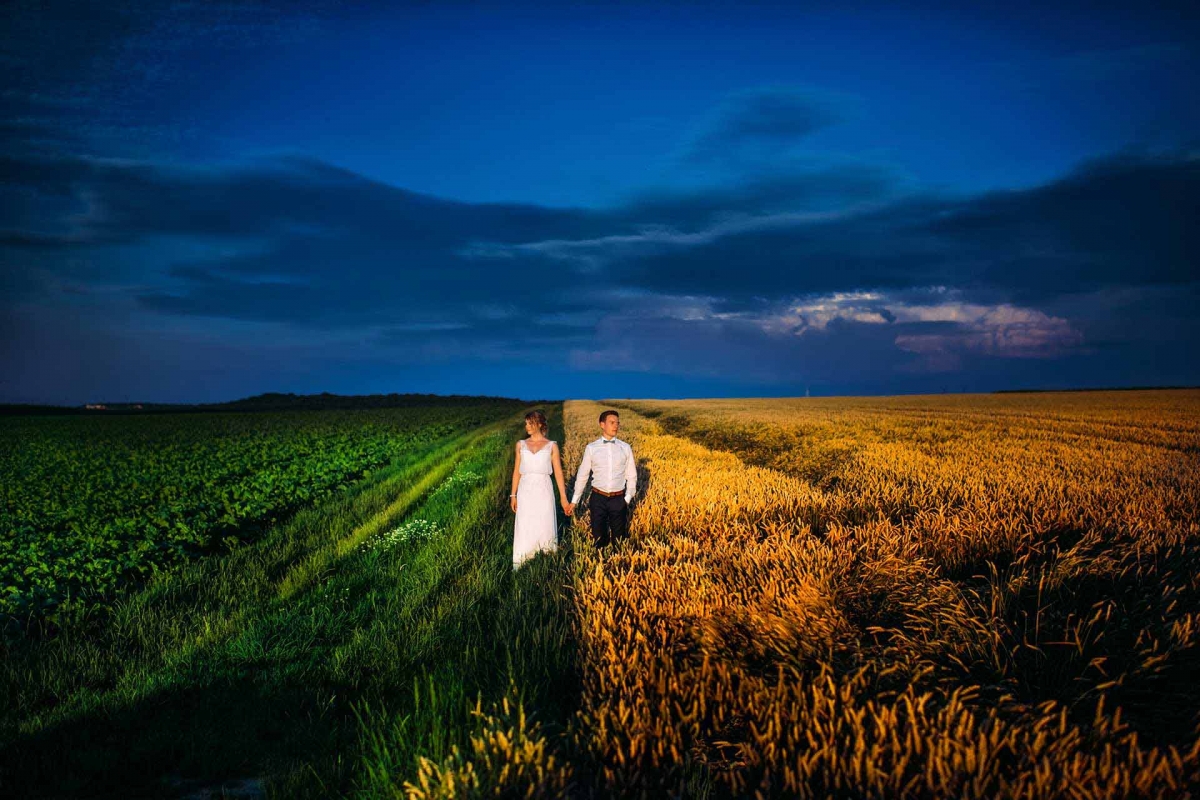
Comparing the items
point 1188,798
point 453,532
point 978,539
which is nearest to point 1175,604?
point 978,539

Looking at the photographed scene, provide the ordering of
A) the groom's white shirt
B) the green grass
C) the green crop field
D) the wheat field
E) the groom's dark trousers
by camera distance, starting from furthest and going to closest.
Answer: the groom's dark trousers < the groom's white shirt < the green grass < the green crop field < the wheat field

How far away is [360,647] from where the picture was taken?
5.59 meters

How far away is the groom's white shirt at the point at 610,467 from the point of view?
801 centimetres

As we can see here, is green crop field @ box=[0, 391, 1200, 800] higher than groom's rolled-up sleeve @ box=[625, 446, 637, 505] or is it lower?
lower

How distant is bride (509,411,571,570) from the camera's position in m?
7.46

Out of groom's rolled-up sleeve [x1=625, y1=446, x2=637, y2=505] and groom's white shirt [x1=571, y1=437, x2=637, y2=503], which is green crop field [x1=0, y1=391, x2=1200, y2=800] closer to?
groom's rolled-up sleeve [x1=625, y1=446, x2=637, y2=505]

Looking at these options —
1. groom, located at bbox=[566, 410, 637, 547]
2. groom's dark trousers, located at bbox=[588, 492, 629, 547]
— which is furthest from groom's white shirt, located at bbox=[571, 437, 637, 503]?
groom's dark trousers, located at bbox=[588, 492, 629, 547]

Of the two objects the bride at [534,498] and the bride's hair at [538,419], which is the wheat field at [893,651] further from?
the bride's hair at [538,419]

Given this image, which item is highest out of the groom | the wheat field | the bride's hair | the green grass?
the bride's hair

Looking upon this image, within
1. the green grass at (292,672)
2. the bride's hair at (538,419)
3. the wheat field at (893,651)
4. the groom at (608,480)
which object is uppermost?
the bride's hair at (538,419)

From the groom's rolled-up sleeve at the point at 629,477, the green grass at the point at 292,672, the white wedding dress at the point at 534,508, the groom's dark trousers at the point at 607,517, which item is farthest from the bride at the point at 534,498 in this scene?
the groom's rolled-up sleeve at the point at 629,477

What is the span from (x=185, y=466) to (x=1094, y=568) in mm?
22844

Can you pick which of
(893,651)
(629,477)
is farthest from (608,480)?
(893,651)

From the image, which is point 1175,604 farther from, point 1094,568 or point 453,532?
point 453,532
